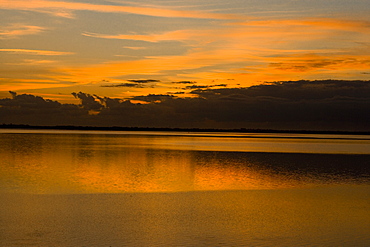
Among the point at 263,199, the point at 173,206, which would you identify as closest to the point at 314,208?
the point at 263,199

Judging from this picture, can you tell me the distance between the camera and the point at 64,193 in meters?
19.0

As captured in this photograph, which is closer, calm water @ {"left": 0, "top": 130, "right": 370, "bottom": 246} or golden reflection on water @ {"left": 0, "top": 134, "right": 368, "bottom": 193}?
calm water @ {"left": 0, "top": 130, "right": 370, "bottom": 246}

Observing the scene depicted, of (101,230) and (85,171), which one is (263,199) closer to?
(101,230)

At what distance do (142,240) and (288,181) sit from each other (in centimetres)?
1379

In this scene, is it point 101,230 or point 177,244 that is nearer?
point 177,244

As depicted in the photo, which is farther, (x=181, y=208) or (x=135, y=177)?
(x=135, y=177)

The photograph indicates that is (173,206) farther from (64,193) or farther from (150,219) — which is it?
(64,193)

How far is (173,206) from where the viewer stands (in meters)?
16.5

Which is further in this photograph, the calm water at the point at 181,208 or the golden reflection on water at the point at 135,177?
the golden reflection on water at the point at 135,177

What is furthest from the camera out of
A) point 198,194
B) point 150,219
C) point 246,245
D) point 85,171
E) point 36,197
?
point 85,171

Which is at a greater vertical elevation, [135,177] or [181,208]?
[181,208]

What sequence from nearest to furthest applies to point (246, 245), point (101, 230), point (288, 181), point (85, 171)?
point (246, 245) → point (101, 230) → point (288, 181) → point (85, 171)

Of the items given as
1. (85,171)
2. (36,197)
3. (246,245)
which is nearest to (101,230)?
(246,245)

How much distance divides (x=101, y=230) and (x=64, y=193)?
684cm
